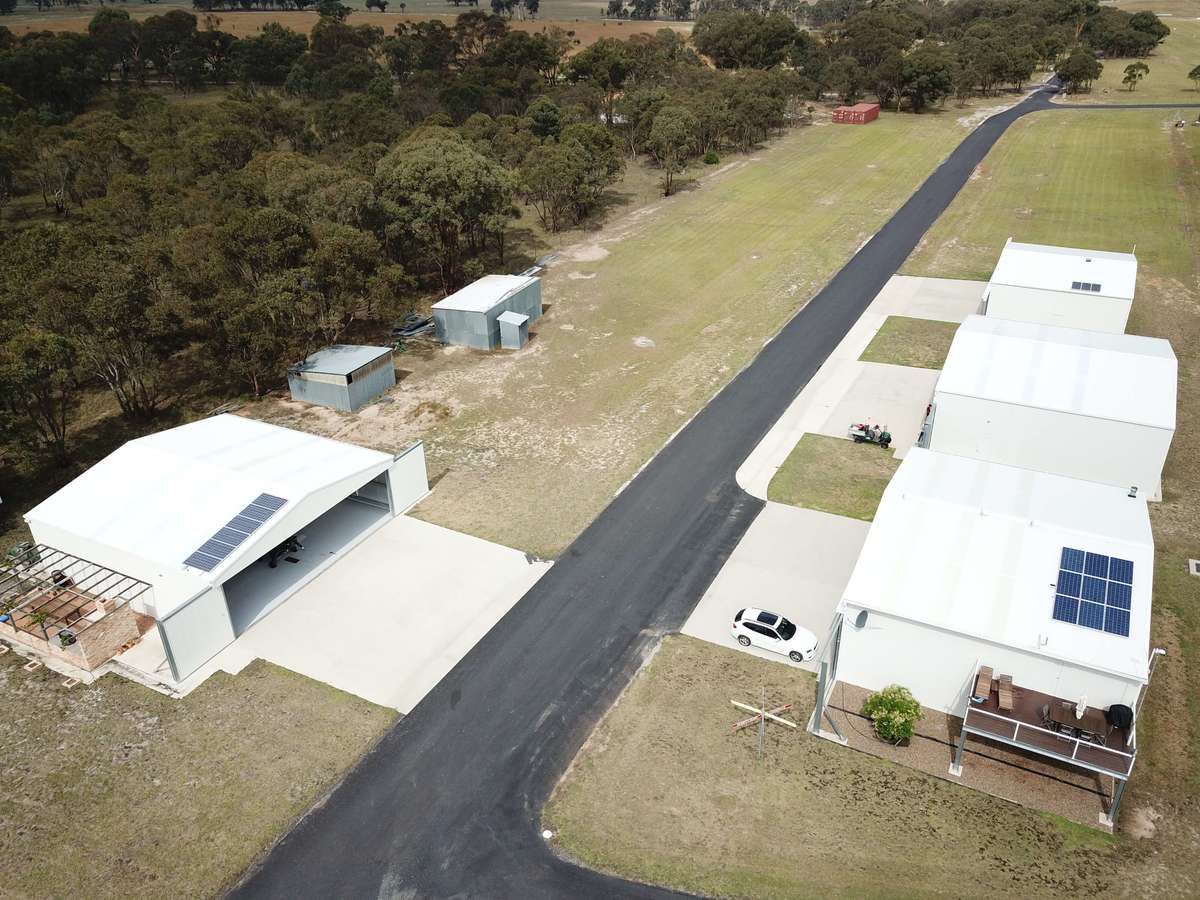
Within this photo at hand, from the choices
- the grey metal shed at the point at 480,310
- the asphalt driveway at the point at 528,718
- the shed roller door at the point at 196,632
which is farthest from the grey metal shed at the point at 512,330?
the shed roller door at the point at 196,632

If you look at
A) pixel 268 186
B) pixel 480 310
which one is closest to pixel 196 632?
pixel 480 310

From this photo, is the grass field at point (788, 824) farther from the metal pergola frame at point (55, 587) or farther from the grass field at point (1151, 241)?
the metal pergola frame at point (55, 587)

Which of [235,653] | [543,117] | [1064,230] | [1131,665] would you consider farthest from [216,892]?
[543,117]

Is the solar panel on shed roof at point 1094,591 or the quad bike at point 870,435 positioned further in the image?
the quad bike at point 870,435

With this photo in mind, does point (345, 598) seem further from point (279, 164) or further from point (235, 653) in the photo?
point (279, 164)

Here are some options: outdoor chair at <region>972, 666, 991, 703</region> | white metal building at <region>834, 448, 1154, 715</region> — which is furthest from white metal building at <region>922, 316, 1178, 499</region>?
outdoor chair at <region>972, 666, 991, 703</region>

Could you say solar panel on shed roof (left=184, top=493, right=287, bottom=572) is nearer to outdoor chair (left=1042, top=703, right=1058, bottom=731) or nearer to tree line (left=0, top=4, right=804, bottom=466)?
tree line (left=0, top=4, right=804, bottom=466)

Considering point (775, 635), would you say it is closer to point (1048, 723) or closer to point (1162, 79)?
point (1048, 723)
